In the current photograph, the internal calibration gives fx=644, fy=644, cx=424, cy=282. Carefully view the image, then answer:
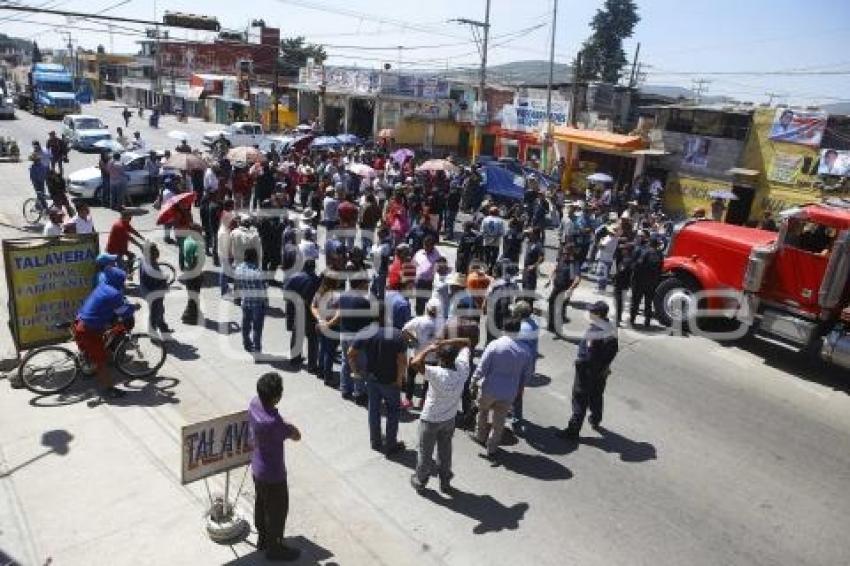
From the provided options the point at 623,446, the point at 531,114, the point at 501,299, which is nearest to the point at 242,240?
the point at 501,299

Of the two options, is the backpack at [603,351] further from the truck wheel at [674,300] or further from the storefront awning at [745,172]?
the storefront awning at [745,172]

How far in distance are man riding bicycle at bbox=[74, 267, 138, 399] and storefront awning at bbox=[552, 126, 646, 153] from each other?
25.2 metres

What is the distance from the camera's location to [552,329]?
12.4 metres

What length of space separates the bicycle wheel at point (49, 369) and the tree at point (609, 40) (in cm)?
7197

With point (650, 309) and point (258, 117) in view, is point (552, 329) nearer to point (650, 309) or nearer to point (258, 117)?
point (650, 309)

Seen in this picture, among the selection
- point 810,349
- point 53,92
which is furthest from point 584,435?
point 53,92

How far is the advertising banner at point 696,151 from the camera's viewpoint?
1094 inches

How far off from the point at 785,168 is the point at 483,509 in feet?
78.0

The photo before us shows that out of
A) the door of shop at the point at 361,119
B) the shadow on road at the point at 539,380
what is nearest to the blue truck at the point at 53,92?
the door of shop at the point at 361,119

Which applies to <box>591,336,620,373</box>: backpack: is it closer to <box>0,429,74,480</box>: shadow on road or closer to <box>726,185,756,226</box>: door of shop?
<box>0,429,74,480</box>: shadow on road

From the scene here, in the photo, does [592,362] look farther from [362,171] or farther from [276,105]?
[276,105]

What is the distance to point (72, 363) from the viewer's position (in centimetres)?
854

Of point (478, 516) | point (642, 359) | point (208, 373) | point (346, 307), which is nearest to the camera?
point (478, 516)

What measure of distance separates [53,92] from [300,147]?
28007 mm
